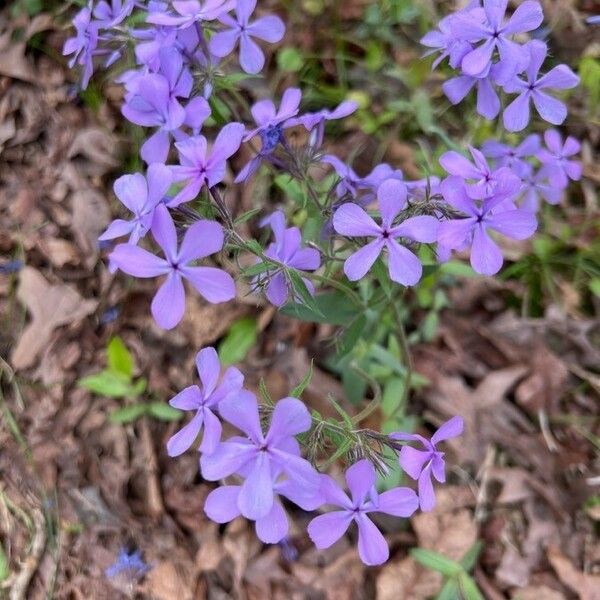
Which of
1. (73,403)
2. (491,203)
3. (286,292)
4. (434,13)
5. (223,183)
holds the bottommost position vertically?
(73,403)

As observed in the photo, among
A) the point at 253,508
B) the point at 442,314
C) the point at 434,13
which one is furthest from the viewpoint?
the point at 434,13

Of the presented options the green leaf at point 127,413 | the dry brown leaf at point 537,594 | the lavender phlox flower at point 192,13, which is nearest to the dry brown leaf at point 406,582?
the dry brown leaf at point 537,594

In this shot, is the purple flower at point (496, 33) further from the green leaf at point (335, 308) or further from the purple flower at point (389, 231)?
the green leaf at point (335, 308)

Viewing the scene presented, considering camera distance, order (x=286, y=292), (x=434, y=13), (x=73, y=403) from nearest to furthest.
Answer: (x=286, y=292), (x=73, y=403), (x=434, y=13)

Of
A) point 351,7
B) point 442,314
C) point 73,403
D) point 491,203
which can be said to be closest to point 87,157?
point 73,403

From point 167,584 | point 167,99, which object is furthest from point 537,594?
point 167,99

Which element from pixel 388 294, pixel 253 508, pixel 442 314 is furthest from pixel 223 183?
pixel 253 508

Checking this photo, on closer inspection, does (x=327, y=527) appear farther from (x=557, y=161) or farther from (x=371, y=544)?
(x=557, y=161)

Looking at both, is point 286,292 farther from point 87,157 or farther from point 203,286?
point 87,157

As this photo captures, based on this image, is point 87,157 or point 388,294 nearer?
point 388,294

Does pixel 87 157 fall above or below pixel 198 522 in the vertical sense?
above
